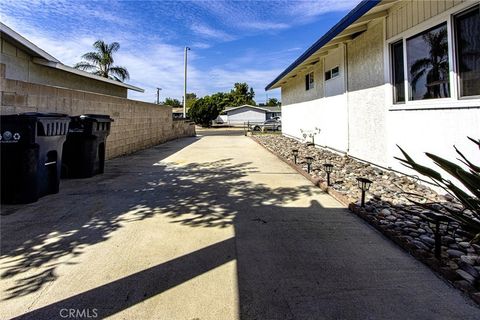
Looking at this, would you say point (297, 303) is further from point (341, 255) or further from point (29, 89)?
point (29, 89)

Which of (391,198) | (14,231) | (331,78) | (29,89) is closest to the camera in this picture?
(14,231)

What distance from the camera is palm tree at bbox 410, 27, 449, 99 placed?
4.84m

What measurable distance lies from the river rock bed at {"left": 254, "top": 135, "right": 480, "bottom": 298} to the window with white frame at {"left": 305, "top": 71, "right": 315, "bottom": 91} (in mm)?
6348

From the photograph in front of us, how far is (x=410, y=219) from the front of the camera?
3.97 metres

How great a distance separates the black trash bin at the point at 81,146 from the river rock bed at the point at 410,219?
4.92 metres

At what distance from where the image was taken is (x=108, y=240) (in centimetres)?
348

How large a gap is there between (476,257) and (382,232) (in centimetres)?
95

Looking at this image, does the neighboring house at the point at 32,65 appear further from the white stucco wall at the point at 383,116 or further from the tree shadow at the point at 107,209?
the white stucco wall at the point at 383,116

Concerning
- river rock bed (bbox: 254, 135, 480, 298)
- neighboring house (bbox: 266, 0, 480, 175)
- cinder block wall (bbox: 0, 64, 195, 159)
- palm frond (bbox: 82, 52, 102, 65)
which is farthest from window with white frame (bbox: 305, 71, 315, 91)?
palm frond (bbox: 82, 52, 102, 65)

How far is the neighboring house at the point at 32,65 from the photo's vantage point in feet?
29.9

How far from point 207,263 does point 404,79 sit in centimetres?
530

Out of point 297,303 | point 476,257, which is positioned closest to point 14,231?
point 297,303

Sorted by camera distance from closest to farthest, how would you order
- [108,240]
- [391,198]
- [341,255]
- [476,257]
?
[476,257] < [341,255] < [108,240] < [391,198]

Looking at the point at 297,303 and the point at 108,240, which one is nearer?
the point at 297,303
